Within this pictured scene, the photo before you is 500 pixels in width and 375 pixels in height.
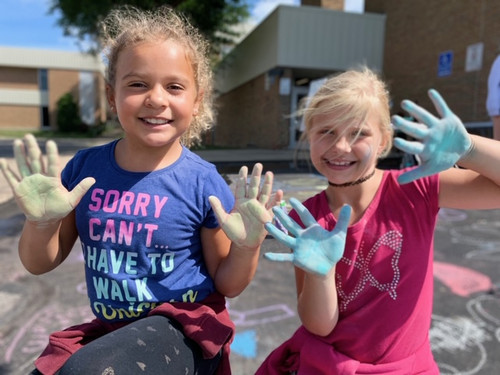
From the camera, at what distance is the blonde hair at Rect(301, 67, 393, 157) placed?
1106mm

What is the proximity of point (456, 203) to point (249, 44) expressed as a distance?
14.5m

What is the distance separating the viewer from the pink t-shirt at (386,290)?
1.12 meters

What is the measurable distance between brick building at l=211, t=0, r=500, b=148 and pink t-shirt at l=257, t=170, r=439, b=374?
7274mm

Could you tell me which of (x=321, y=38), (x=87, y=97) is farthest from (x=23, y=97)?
(x=321, y=38)

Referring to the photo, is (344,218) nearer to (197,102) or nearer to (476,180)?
(476,180)

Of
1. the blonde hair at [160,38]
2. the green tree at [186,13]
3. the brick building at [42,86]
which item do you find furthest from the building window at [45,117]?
the blonde hair at [160,38]

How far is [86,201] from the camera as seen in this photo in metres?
1.16

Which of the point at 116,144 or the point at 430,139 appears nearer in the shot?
the point at 430,139

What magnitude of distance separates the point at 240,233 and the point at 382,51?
1247cm

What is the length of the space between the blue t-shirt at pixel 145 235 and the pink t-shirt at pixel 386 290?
304 millimetres

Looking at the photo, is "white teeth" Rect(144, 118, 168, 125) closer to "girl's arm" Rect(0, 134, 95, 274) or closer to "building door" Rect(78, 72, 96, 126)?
"girl's arm" Rect(0, 134, 95, 274)

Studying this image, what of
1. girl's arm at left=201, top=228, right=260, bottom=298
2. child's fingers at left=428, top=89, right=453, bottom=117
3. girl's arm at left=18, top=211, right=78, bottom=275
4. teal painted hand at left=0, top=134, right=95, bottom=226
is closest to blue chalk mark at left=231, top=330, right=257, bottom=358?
girl's arm at left=201, top=228, right=260, bottom=298

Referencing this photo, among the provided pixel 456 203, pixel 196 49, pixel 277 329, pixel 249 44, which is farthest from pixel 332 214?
pixel 249 44

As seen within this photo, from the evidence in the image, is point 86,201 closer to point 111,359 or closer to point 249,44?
point 111,359
